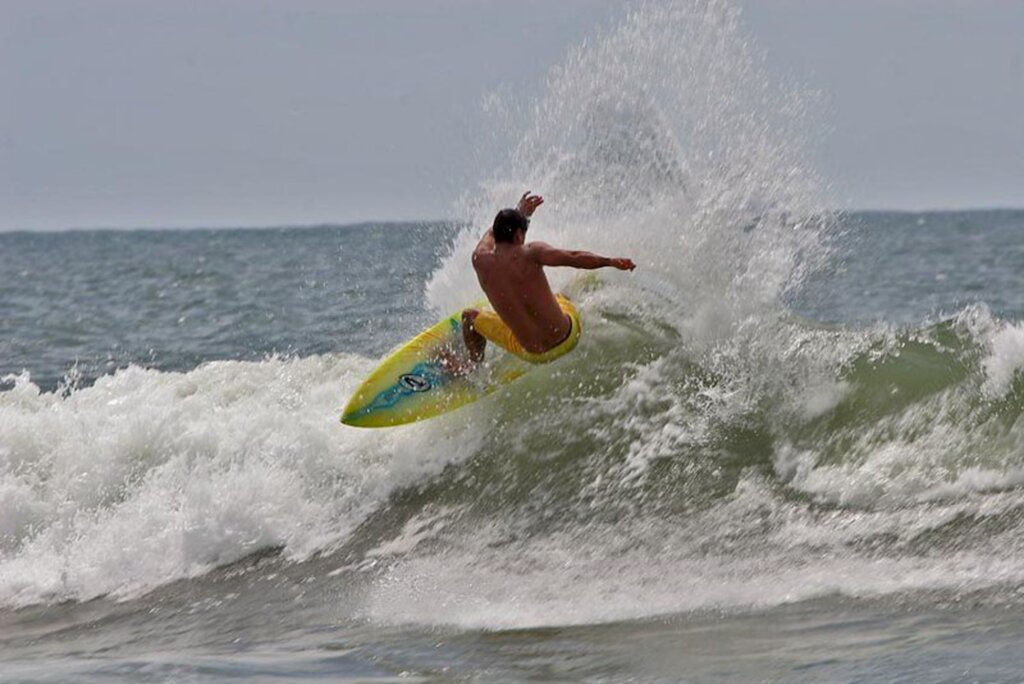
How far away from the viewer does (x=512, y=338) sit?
10.1 metres

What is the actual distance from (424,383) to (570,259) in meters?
1.36

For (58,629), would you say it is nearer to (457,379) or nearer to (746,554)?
(457,379)

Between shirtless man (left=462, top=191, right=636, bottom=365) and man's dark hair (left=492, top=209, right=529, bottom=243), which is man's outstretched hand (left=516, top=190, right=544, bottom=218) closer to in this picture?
shirtless man (left=462, top=191, right=636, bottom=365)

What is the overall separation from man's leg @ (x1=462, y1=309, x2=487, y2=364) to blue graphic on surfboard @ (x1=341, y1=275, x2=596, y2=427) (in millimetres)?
58

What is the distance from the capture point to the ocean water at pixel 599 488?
23.5ft

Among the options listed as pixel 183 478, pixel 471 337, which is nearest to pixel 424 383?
pixel 471 337

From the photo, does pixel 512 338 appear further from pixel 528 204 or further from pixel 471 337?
pixel 528 204

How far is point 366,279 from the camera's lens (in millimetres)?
25438

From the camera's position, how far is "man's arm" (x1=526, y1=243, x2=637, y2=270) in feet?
30.8

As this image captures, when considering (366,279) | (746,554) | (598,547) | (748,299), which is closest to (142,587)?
(598,547)

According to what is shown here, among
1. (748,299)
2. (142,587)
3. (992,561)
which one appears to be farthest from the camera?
(748,299)

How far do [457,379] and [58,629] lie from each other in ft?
9.60

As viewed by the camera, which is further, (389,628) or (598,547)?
(598,547)

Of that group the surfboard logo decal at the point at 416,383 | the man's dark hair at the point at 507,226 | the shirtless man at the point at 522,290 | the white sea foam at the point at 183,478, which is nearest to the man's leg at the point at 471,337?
the shirtless man at the point at 522,290
